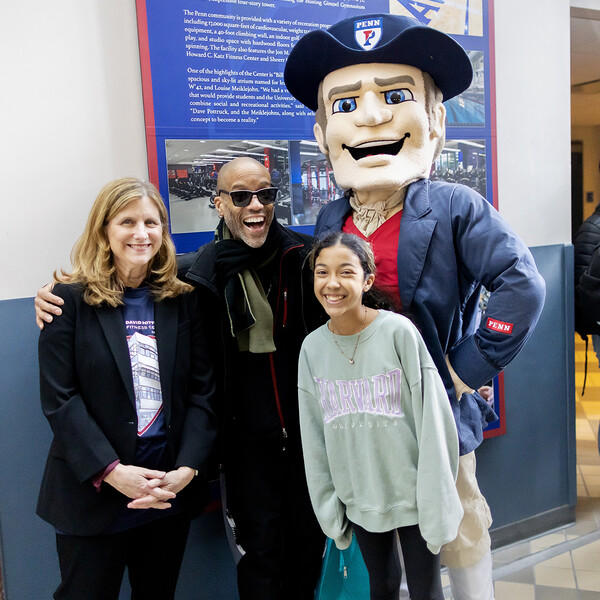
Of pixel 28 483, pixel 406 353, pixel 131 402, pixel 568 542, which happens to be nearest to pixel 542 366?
pixel 568 542

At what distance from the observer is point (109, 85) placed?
2.18 meters

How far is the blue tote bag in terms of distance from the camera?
2.05 metres

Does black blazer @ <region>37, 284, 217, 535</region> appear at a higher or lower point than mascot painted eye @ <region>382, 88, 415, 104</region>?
lower

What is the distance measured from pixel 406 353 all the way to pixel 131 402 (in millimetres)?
765

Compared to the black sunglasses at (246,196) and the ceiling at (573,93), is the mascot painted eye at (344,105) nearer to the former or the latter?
the black sunglasses at (246,196)

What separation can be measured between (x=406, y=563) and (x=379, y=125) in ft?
4.25

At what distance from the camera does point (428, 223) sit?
1.85m

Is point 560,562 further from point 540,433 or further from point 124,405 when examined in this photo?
point 124,405

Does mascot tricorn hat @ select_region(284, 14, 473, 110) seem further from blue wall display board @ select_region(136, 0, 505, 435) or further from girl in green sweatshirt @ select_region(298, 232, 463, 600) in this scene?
girl in green sweatshirt @ select_region(298, 232, 463, 600)

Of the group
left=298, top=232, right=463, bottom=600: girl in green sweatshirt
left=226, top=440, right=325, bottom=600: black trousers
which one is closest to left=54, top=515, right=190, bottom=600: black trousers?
left=226, top=440, right=325, bottom=600: black trousers

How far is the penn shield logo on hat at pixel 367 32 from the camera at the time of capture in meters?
1.90

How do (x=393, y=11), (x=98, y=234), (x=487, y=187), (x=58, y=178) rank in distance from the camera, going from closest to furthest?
(x=98, y=234) → (x=58, y=178) → (x=393, y=11) → (x=487, y=187)

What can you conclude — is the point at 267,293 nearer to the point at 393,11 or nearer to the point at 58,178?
the point at 58,178

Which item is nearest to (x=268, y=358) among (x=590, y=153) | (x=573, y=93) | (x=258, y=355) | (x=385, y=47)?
(x=258, y=355)
